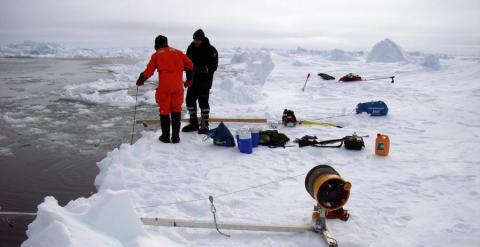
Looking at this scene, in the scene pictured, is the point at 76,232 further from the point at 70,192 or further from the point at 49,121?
the point at 49,121

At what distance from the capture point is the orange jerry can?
15.7ft

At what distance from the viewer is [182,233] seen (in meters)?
2.85

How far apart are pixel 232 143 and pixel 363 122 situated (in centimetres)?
317

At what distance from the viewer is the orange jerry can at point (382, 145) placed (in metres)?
4.78

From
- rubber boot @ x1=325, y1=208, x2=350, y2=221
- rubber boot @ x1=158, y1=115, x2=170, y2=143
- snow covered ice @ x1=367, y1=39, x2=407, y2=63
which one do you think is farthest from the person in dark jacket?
snow covered ice @ x1=367, y1=39, x2=407, y2=63

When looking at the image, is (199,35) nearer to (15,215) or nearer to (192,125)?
(192,125)

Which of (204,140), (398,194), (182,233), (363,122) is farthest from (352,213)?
(363,122)

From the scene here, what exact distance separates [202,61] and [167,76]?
0.90m

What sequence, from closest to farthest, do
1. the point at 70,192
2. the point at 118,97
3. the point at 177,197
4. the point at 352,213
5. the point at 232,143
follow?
the point at 352,213
the point at 177,197
the point at 70,192
the point at 232,143
the point at 118,97

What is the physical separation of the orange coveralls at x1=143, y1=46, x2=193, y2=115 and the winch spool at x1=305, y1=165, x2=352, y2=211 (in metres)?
2.95

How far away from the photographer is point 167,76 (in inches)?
199

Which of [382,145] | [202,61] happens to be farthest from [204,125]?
[382,145]

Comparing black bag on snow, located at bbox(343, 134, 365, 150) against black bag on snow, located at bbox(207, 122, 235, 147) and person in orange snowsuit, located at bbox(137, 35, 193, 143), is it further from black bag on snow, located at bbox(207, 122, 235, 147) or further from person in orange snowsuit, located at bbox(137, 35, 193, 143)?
person in orange snowsuit, located at bbox(137, 35, 193, 143)

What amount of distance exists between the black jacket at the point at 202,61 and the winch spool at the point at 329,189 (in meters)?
3.42
